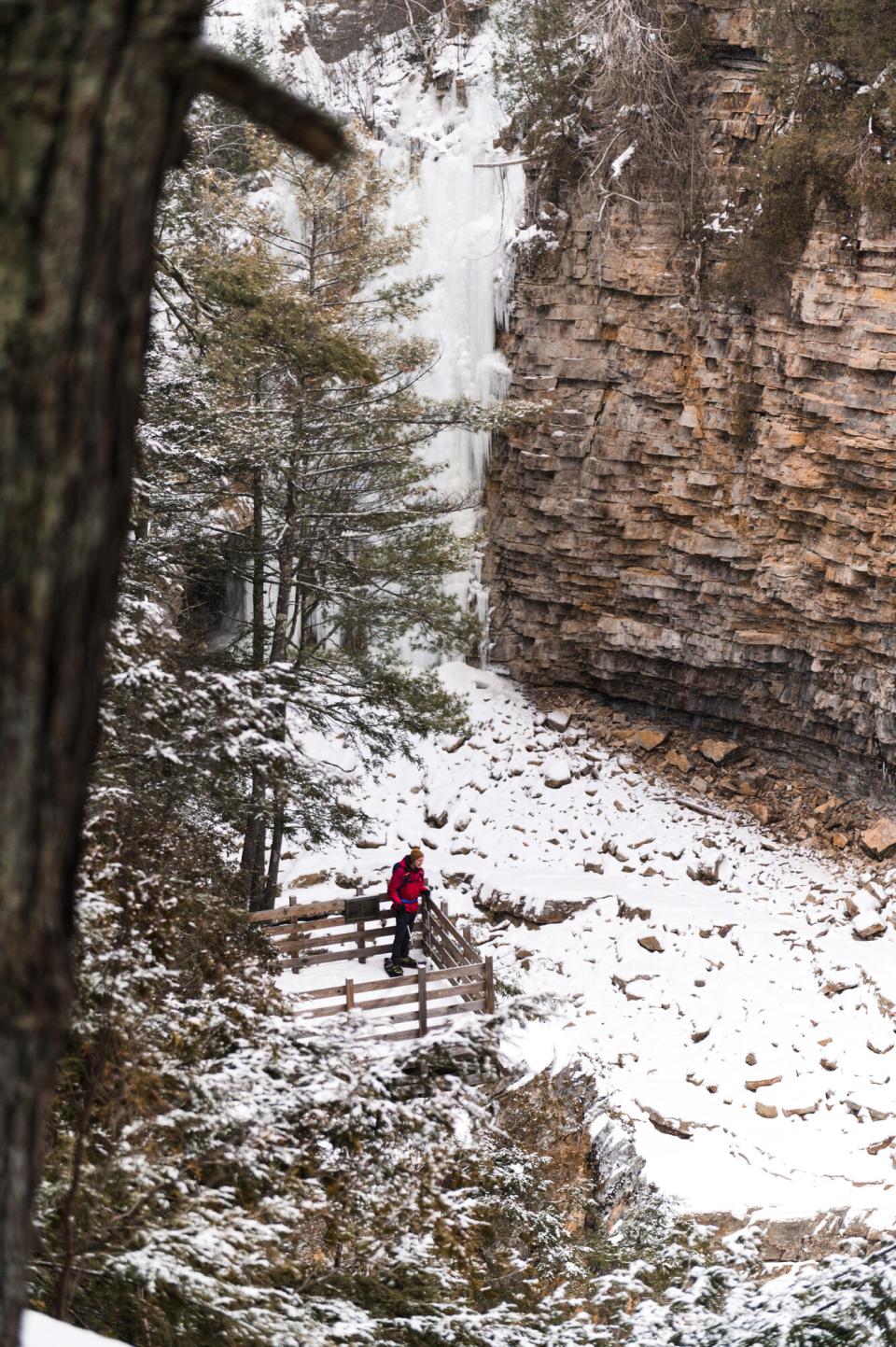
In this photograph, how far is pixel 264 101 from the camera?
112 centimetres

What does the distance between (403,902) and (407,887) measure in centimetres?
13

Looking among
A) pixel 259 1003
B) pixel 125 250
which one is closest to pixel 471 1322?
pixel 259 1003

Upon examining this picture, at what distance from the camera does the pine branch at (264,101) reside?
111 centimetres

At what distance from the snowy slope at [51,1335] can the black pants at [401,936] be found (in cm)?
592

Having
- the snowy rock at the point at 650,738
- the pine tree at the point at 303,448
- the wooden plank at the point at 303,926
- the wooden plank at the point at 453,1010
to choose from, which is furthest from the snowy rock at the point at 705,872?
the wooden plank at the point at 453,1010

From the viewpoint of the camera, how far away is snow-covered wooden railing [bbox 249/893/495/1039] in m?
7.45

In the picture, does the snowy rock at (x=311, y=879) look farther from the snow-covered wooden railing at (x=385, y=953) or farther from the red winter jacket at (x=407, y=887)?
the red winter jacket at (x=407, y=887)

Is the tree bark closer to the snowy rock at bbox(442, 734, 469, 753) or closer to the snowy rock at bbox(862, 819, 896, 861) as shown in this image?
the snowy rock at bbox(862, 819, 896, 861)

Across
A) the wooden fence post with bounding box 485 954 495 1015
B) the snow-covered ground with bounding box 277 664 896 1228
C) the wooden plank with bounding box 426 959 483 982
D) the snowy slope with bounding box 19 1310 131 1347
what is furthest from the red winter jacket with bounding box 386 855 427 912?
the snowy slope with bounding box 19 1310 131 1347

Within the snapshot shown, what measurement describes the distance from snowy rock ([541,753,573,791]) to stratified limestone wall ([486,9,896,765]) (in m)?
1.30

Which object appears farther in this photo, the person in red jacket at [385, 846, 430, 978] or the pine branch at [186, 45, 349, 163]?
the person in red jacket at [385, 846, 430, 978]

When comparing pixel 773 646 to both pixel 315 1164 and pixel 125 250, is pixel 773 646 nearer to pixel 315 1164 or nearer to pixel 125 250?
pixel 315 1164

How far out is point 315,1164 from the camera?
4309 mm

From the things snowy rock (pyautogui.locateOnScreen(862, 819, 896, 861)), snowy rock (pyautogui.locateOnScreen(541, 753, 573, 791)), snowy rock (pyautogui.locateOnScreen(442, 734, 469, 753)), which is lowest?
snowy rock (pyautogui.locateOnScreen(862, 819, 896, 861))
